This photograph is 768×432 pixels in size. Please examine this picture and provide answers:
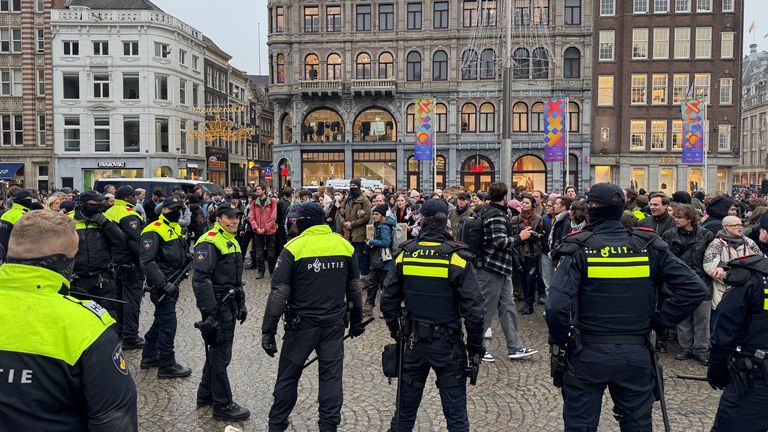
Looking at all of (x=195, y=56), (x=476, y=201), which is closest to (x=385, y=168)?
(x=195, y=56)

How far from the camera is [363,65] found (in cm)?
4138

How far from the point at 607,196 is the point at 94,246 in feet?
20.4

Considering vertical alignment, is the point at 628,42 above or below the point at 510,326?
above

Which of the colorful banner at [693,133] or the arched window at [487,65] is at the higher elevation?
the arched window at [487,65]

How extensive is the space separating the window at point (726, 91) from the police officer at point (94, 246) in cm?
4319

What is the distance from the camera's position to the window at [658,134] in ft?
132

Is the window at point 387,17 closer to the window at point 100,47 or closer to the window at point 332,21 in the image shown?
the window at point 332,21

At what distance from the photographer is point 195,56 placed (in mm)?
46812

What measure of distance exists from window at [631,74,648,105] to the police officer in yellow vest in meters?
43.1

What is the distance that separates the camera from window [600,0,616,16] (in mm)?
39700

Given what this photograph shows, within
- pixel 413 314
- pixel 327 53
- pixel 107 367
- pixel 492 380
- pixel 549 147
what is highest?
pixel 327 53

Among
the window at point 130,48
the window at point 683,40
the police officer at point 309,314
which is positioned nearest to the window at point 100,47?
the window at point 130,48

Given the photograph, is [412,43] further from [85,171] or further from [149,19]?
[85,171]

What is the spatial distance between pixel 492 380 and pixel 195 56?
4610cm
